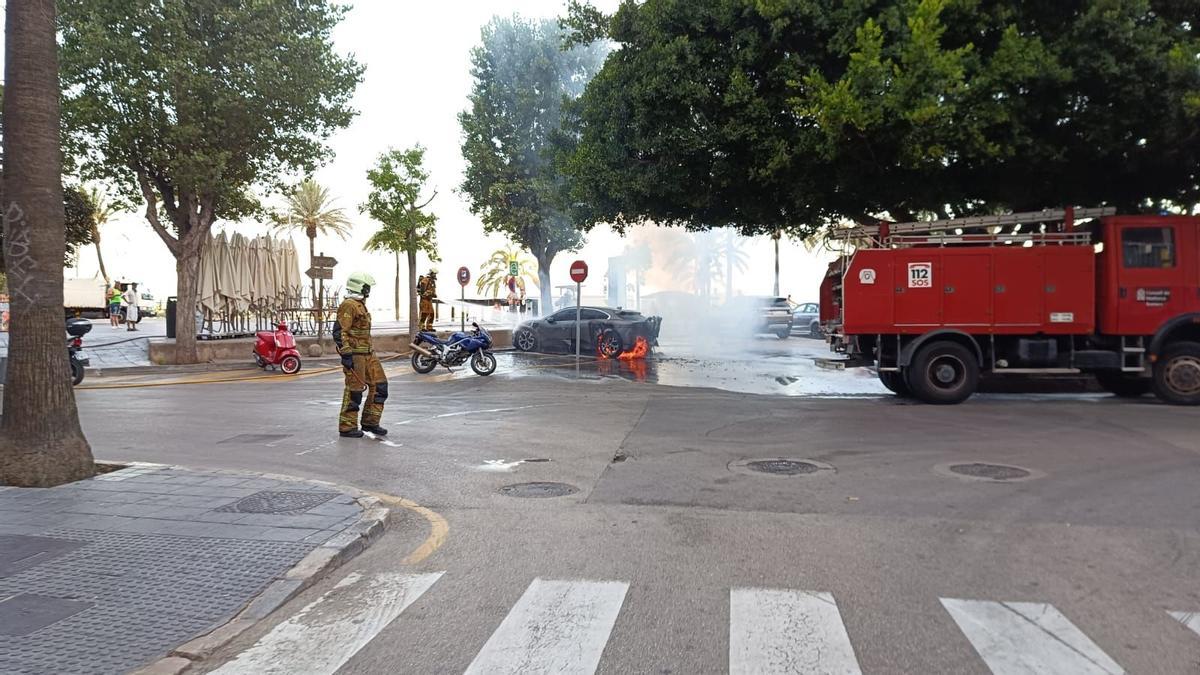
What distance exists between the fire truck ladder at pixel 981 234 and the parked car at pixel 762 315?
20.9m

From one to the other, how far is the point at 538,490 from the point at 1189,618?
4528 mm

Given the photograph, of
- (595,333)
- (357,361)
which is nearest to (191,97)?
(595,333)

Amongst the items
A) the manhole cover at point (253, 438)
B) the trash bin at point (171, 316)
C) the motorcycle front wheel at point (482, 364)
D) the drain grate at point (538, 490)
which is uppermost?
the trash bin at point (171, 316)

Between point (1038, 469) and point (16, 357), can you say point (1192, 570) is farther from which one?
point (16, 357)

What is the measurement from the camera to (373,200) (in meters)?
25.1

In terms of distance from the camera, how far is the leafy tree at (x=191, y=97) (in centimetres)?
1830

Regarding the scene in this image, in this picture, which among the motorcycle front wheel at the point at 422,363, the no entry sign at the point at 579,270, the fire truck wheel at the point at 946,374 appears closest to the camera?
the fire truck wheel at the point at 946,374

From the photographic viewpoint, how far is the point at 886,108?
39.2 feet

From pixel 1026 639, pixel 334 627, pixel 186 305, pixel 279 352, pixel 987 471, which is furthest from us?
pixel 186 305

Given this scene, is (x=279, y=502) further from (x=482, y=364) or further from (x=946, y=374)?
(x=482, y=364)

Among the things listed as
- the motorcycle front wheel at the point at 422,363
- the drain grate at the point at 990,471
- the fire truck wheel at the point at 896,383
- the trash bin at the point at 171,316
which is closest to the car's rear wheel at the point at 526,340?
the motorcycle front wheel at the point at 422,363

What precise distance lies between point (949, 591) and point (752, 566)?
1083mm

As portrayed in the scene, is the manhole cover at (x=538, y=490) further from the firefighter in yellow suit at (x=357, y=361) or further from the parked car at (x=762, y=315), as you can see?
the parked car at (x=762, y=315)

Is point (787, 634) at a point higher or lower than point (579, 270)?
lower
